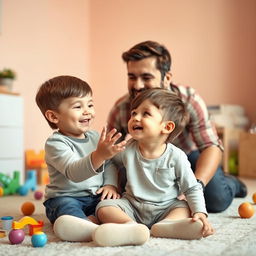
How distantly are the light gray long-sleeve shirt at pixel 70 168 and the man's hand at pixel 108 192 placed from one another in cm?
2

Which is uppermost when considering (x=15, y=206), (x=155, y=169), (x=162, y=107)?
(x=162, y=107)

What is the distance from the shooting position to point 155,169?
124 cm

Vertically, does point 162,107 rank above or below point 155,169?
above

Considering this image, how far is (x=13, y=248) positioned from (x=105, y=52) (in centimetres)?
343

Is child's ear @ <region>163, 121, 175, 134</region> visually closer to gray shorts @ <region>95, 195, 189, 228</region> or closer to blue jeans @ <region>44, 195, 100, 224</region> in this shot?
gray shorts @ <region>95, 195, 189, 228</region>

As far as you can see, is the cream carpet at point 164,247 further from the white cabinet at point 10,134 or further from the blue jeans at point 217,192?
the white cabinet at point 10,134

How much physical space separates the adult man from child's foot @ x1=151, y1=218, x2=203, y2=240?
0.41 meters

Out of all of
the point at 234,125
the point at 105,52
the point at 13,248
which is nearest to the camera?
the point at 13,248

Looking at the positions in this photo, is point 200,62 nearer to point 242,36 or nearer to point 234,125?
point 242,36

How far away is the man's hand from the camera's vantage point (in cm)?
129

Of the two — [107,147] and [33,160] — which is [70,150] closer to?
[107,147]

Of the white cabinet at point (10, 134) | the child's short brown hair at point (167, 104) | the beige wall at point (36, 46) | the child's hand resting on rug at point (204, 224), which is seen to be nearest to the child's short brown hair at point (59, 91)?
the child's short brown hair at point (167, 104)

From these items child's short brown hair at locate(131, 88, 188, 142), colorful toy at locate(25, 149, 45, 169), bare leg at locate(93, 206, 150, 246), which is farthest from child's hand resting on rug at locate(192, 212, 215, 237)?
colorful toy at locate(25, 149, 45, 169)

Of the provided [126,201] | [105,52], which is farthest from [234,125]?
[126,201]
